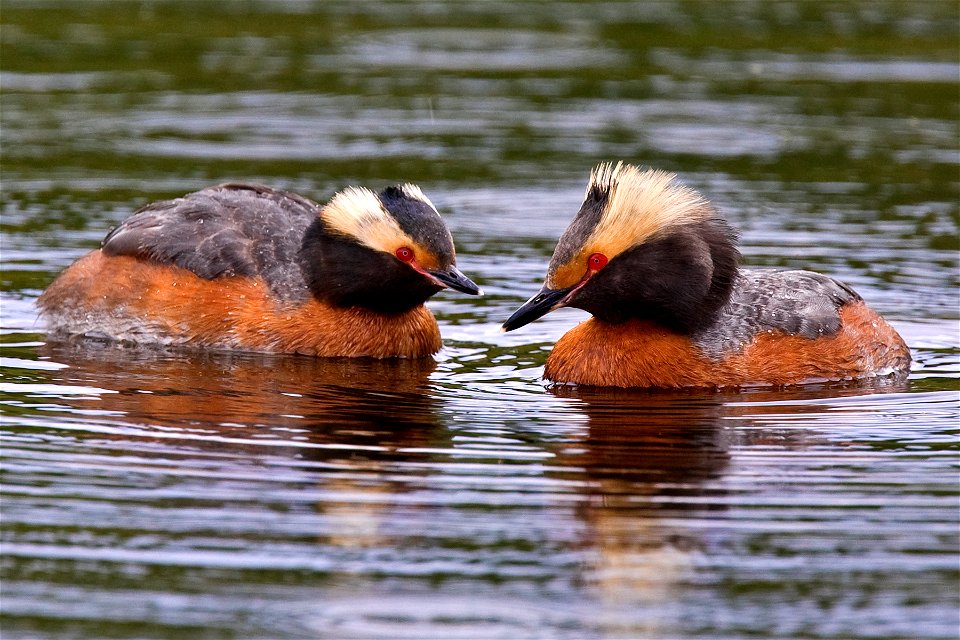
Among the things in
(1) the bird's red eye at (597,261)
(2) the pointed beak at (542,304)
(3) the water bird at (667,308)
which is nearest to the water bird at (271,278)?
(2) the pointed beak at (542,304)

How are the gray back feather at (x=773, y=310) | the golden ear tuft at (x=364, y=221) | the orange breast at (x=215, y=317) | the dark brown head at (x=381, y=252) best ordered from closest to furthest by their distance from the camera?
the gray back feather at (x=773, y=310) → the dark brown head at (x=381, y=252) → the golden ear tuft at (x=364, y=221) → the orange breast at (x=215, y=317)

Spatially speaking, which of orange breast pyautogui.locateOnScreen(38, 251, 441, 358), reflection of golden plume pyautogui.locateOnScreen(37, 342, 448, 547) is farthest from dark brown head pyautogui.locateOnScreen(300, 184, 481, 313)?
reflection of golden plume pyautogui.locateOnScreen(37, 342, 448, 547)

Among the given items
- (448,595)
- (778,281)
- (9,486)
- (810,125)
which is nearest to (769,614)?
(448,595)

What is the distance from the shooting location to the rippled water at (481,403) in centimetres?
819

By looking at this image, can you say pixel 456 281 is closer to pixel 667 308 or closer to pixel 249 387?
pixel 667 308

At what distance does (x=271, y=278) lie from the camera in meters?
14.4

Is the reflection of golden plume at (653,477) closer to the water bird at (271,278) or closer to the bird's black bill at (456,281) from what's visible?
the bird's black bill at (456,281)

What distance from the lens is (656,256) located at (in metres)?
12.6

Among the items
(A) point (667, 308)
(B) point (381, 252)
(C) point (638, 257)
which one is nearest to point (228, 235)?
(B) point (381, 252)

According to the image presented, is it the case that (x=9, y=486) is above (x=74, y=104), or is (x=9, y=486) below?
below

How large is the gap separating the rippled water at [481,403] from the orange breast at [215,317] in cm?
30

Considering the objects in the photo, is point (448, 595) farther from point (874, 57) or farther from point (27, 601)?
point (874, 57)

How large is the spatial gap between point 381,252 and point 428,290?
0.47 metres

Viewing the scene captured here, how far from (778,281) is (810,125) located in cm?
Answer: 944
